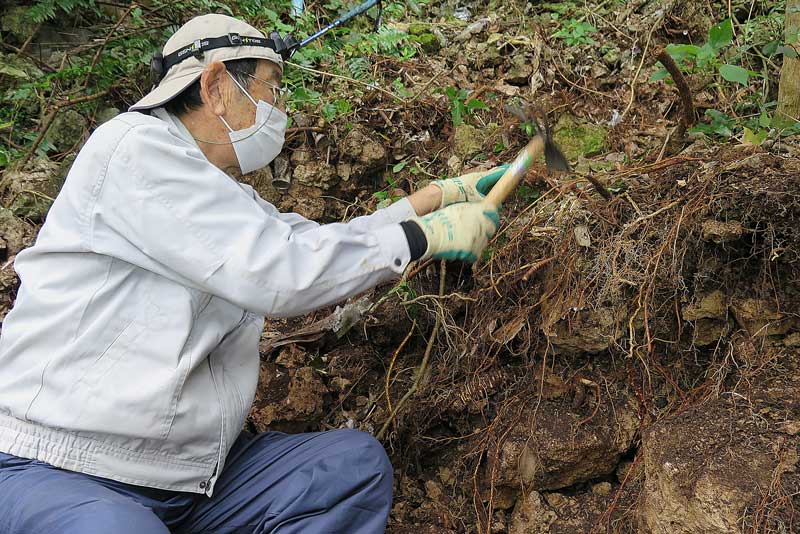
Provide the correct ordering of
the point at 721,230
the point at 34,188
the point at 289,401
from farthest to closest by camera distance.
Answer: the point at 34,188, the point at 289,401, the point at 721,230

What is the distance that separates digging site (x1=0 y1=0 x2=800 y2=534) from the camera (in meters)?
2.21

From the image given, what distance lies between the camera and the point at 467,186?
2553 mm

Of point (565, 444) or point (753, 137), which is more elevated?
point (753, 137)

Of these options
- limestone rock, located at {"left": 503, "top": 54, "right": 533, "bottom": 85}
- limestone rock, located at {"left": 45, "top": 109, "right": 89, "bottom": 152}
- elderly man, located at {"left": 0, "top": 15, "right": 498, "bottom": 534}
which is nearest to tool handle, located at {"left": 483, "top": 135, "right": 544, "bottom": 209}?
elderly man, located at {"left": 0, "top": 15, "right": 498, "bottom": 534}

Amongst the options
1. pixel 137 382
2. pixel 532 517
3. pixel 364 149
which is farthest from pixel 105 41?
pixel 532 517

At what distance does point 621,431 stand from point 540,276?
2.16 ft

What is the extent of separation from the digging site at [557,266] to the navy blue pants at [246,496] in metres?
0.57

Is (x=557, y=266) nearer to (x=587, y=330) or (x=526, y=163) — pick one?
(x=587, y=330)

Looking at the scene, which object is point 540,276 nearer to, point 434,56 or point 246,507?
point 246,507

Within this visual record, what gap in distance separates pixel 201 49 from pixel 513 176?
1.13 metres

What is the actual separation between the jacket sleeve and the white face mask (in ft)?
1.15

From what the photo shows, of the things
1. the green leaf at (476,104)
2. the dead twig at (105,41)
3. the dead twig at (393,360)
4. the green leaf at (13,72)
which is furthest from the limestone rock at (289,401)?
the green leaf at (13,72)

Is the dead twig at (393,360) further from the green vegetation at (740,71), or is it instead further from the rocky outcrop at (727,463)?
the green vegetation at (740,71)

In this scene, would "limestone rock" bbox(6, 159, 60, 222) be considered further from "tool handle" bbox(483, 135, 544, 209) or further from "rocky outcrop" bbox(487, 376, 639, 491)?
"rocky outcrop" bbox(487, 376, 639, 491)
